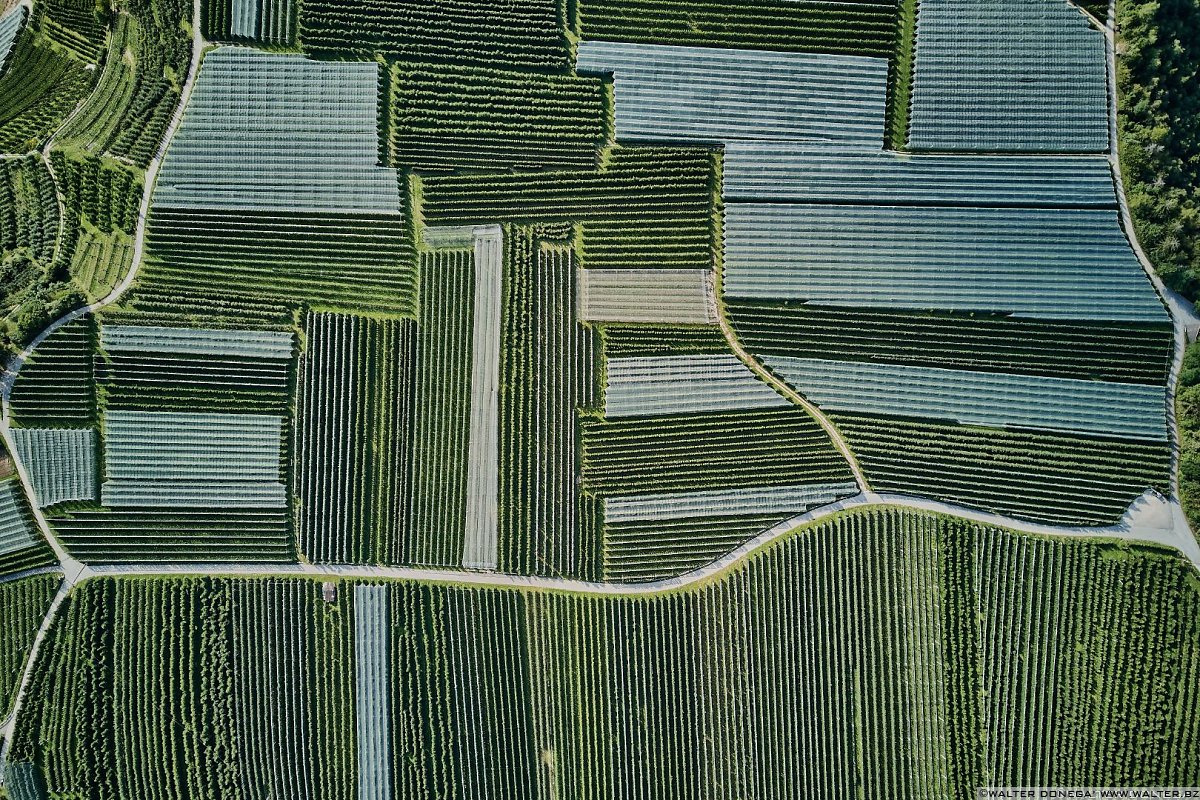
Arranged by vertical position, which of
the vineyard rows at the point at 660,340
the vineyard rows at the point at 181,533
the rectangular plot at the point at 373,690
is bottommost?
the rectangular plot at the point at 373,690

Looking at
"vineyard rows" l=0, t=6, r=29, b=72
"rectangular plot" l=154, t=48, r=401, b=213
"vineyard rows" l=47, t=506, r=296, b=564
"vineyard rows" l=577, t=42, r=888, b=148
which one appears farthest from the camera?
"vineyard rows" l=0, t=6, r=29, b=72

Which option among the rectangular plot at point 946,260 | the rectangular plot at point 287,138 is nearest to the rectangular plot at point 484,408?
the rectangular plot at point 287,138

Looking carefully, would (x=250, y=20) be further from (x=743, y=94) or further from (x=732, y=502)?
(x=732, y=502)

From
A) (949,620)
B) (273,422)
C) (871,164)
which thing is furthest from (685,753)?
(871,164)

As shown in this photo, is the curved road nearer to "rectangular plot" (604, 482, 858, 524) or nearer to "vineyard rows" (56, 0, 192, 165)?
"vineyard rows" (56, 0, 192, 165)

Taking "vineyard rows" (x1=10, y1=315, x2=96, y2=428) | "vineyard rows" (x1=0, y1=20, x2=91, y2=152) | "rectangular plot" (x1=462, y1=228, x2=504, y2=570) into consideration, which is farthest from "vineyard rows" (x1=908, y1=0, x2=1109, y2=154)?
"vineyard rows" (x1=0, y1=20, x2=91, y2=152)

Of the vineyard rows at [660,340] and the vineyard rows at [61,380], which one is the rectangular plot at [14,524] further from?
the vineyard rows at [660,340]

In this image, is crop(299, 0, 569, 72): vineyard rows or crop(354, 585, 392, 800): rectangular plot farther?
crop(354, 585, 392, 800): rectangular plot

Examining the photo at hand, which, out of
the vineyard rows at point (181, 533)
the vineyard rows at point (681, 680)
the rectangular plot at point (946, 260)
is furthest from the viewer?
the vineyard rows at point (181, 533)
